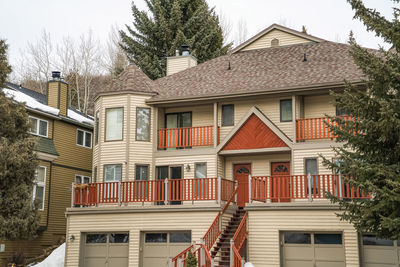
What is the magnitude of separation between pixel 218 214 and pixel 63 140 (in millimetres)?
12773

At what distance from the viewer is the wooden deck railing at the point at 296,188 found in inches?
699

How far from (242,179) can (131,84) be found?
663 centimetres

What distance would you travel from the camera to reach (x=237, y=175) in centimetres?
2342

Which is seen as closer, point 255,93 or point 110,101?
point 255,93

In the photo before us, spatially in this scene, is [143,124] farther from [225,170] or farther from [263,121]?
[263,121]

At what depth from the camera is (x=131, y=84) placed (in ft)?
78.5

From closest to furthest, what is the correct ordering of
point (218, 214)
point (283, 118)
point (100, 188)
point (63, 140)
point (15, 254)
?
point (218, 214) < point (100, 188) < point (283, 118) < point (15, 254) < point (63, 140)

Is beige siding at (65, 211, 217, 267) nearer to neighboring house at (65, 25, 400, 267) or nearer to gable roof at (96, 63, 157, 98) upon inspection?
neighboring house at (65, 25, 400, 267)

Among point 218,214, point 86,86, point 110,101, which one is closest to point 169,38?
point 86,86

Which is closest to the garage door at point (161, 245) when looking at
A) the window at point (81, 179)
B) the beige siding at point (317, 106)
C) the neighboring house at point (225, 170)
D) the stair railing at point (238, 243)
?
the neighboring house at point (225, 170)

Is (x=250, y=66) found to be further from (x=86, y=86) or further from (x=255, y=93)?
(x=86, y=86)

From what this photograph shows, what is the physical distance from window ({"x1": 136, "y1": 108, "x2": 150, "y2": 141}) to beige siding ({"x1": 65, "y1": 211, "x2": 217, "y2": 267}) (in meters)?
4.23

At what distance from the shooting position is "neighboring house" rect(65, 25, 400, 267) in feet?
59.7

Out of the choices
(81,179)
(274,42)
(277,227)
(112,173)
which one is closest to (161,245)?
(112,173)
